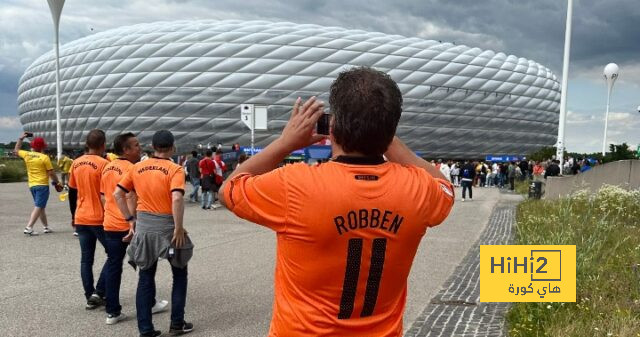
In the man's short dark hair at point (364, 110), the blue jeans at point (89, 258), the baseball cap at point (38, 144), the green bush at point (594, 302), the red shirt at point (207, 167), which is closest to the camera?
the man's short dark hair at point (364, 110)

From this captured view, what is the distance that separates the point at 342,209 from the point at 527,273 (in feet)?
9.23

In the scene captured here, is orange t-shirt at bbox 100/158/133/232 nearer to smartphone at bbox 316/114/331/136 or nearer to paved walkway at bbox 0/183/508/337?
paved walkway at bbox 0/183/508/337

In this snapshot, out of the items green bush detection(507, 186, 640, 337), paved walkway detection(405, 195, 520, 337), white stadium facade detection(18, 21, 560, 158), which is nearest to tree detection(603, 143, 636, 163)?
green bush detection(507, 186, 640, 337)

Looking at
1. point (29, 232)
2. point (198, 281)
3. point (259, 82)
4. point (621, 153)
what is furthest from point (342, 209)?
point (259, 82)

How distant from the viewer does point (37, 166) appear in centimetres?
996

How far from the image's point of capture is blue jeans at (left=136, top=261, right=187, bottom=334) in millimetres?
4656

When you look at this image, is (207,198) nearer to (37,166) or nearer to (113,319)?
(37,166)

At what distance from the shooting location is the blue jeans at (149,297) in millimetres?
4656

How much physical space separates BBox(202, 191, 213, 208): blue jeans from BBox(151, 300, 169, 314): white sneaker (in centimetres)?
1053

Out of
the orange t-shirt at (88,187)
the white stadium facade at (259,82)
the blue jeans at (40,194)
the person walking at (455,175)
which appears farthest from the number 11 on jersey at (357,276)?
the white stadium facade at (259,82)

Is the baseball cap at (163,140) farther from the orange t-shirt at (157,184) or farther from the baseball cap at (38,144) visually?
the baseball cap at (38,144)

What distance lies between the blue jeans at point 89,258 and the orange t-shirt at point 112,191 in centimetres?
43

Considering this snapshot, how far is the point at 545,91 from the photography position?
70.9 m

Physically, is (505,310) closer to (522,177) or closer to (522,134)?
(522,177)
